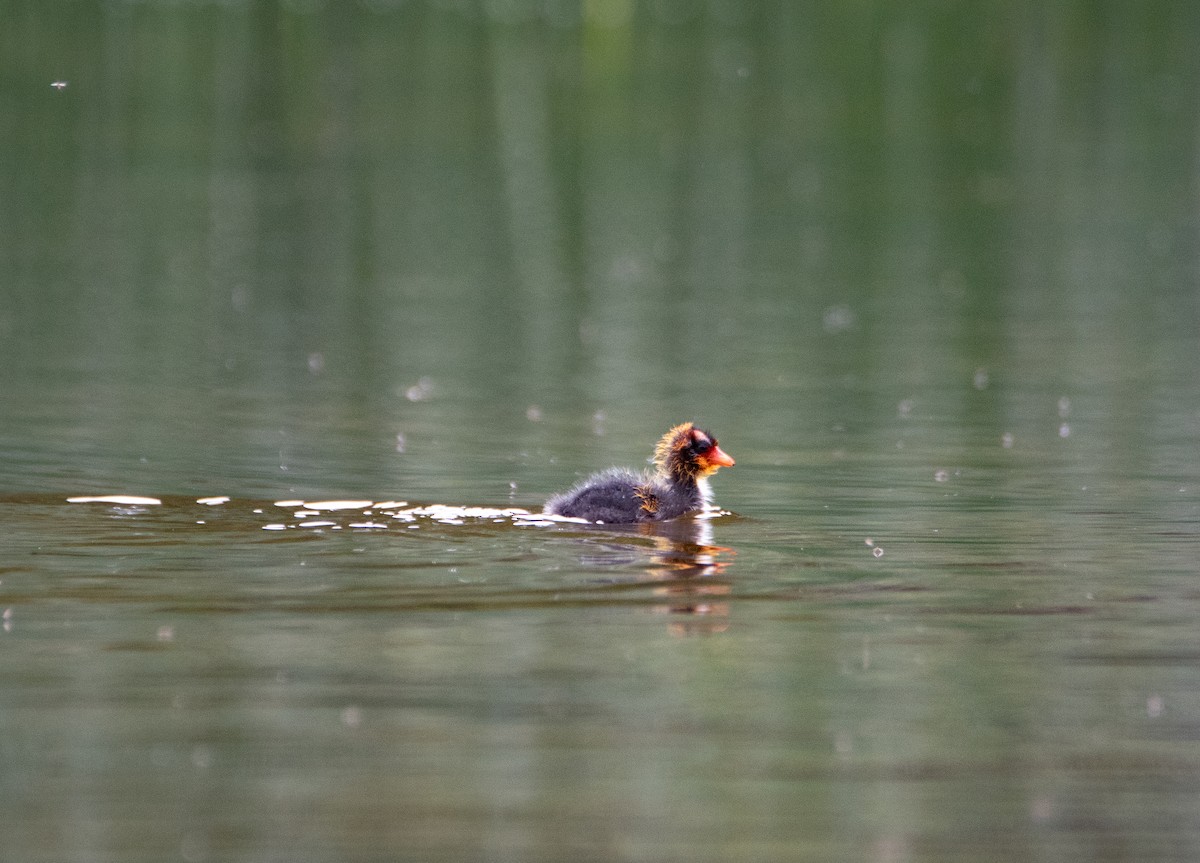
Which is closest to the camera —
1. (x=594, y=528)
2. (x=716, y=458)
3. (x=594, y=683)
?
(x=594, y=683)

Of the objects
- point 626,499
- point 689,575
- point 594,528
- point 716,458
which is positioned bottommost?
point 689,575

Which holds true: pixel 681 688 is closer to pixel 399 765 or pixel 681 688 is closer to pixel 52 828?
pixel 399 765

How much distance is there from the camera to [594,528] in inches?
507

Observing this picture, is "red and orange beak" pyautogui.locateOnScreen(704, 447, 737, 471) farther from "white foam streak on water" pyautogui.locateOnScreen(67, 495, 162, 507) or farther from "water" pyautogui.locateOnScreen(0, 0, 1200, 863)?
"white foam streak on water" pyautogui.locateOnScreen(67, 495, 162, 507)

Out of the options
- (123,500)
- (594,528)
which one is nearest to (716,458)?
(594,528)

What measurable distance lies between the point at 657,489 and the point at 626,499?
43cm

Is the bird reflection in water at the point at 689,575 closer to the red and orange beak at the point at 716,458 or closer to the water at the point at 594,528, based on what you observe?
the water at the point at 594,528

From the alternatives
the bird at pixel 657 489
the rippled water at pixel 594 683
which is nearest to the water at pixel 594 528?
the rippled water at pixel 594 683

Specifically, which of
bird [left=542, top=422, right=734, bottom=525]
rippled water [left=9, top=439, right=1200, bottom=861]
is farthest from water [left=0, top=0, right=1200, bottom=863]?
bird [left=542, top=422, right=734, bottom=525]

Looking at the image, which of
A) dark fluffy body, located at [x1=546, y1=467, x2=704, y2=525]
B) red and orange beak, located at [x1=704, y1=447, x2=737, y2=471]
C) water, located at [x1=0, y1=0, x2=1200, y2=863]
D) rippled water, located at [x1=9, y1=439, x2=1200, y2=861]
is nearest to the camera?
rippled water, located at [x1=9, y1=439, x2=1200, y2=861]

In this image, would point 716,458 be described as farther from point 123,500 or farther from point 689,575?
point 123,500

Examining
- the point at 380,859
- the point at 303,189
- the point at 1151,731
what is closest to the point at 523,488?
the point at 1151,731

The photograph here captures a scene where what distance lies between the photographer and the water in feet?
25.6

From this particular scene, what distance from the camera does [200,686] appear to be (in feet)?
→ 29.7
